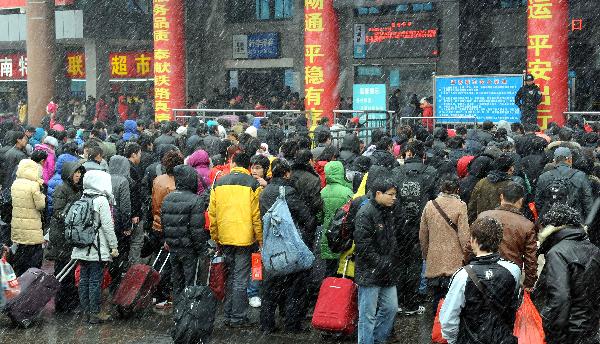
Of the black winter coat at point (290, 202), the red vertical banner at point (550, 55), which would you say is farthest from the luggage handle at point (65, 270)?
the red vertical banner at point (550, 55)

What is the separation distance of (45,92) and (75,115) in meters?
1.12

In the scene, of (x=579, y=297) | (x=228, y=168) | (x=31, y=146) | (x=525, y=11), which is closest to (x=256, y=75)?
(x=525, y=11)

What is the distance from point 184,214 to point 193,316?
1300 millimetres

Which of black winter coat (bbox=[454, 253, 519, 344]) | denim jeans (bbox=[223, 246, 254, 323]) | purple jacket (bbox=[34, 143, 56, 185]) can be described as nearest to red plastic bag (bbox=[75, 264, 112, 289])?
denim jeans (bbox=[223, 246, 254, 323])

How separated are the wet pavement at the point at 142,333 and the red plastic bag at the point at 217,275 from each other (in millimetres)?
323

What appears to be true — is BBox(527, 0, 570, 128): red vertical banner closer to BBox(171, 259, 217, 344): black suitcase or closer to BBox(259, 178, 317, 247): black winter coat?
BBox(259, 178, 317, 247): black winter coat

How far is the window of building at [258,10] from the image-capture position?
3034 centimetres

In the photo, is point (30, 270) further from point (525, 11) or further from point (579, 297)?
point (525, 11)

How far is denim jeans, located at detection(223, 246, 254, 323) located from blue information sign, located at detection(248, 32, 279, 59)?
20.5m

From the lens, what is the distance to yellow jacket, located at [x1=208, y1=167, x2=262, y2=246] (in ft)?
33.4

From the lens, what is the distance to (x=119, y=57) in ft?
104

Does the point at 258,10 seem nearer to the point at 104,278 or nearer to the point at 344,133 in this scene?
the point at 344,133

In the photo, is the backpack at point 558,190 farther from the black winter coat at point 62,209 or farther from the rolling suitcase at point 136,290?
the black winter coat at point 62,209

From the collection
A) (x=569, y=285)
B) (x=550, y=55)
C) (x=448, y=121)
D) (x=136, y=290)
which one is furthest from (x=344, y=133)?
(x=569, y=285)
